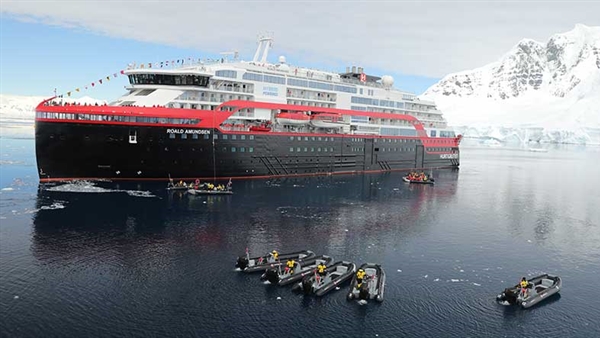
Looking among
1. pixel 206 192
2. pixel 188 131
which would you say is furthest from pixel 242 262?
pixel 188 131

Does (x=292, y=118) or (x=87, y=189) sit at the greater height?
(x=292, y=118)

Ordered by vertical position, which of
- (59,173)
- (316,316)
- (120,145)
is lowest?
(316,316)

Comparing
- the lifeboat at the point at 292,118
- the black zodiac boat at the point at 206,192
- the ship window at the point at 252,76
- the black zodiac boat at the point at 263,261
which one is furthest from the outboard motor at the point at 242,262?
the lifeboat at the point at 292,118

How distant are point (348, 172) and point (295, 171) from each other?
12.9 metres

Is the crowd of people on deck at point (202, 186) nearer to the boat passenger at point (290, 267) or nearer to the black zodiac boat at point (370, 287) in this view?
the boat passenger at point (290, 267)

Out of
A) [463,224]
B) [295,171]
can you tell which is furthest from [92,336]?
[295,171]

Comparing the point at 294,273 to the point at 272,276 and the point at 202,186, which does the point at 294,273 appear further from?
the point at 202,186

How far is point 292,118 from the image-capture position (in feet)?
239

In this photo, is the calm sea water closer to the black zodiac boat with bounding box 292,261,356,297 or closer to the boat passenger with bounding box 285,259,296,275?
the black zodiac boat with bounding box 292,261,356,297

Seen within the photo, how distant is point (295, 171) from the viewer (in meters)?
74.9

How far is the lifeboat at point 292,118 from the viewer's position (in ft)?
238

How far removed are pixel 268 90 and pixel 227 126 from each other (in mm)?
11165

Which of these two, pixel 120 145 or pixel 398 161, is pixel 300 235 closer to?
pixel 120 145

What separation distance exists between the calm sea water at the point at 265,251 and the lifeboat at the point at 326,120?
48.2ft
